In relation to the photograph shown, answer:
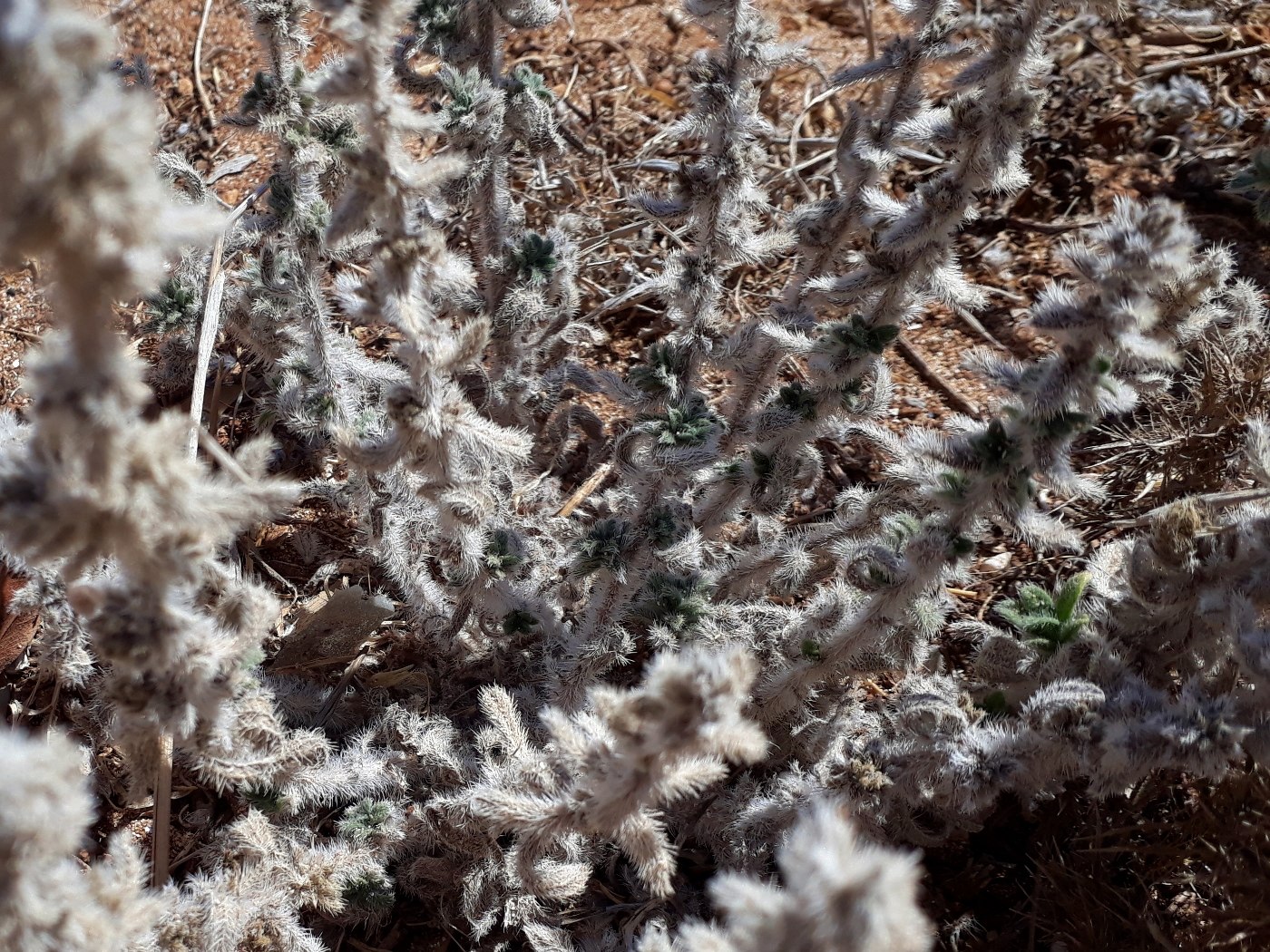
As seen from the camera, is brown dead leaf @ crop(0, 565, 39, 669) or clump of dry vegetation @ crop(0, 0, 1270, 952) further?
brown dead leaf @ crop(0, 565, 39, 669)

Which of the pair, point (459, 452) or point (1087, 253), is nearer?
point (1087, 253)

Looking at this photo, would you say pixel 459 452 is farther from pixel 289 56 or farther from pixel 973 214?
pixel 973 214

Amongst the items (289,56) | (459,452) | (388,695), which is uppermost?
(289,56)

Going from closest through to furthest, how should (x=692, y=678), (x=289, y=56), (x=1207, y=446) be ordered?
(x=692, y=678) < (x=289, y=56) < (x=1207, y=446)

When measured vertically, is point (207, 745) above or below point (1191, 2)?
below

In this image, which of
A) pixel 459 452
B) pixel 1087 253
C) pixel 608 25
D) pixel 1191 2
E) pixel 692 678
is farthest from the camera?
pixel 608 25

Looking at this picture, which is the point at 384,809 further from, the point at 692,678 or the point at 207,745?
the point at 692,678

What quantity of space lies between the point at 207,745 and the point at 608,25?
13.5 feet

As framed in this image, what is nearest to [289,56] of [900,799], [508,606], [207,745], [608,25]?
[508,606]

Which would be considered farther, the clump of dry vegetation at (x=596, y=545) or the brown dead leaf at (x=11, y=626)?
the brown dead leaf at (x=11, y=626)

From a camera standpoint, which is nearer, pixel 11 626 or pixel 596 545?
pixel 596 545

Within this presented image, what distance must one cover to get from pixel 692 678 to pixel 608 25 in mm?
4280

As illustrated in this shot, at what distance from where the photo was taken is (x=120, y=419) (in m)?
1.30

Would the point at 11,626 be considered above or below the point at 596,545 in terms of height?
below
